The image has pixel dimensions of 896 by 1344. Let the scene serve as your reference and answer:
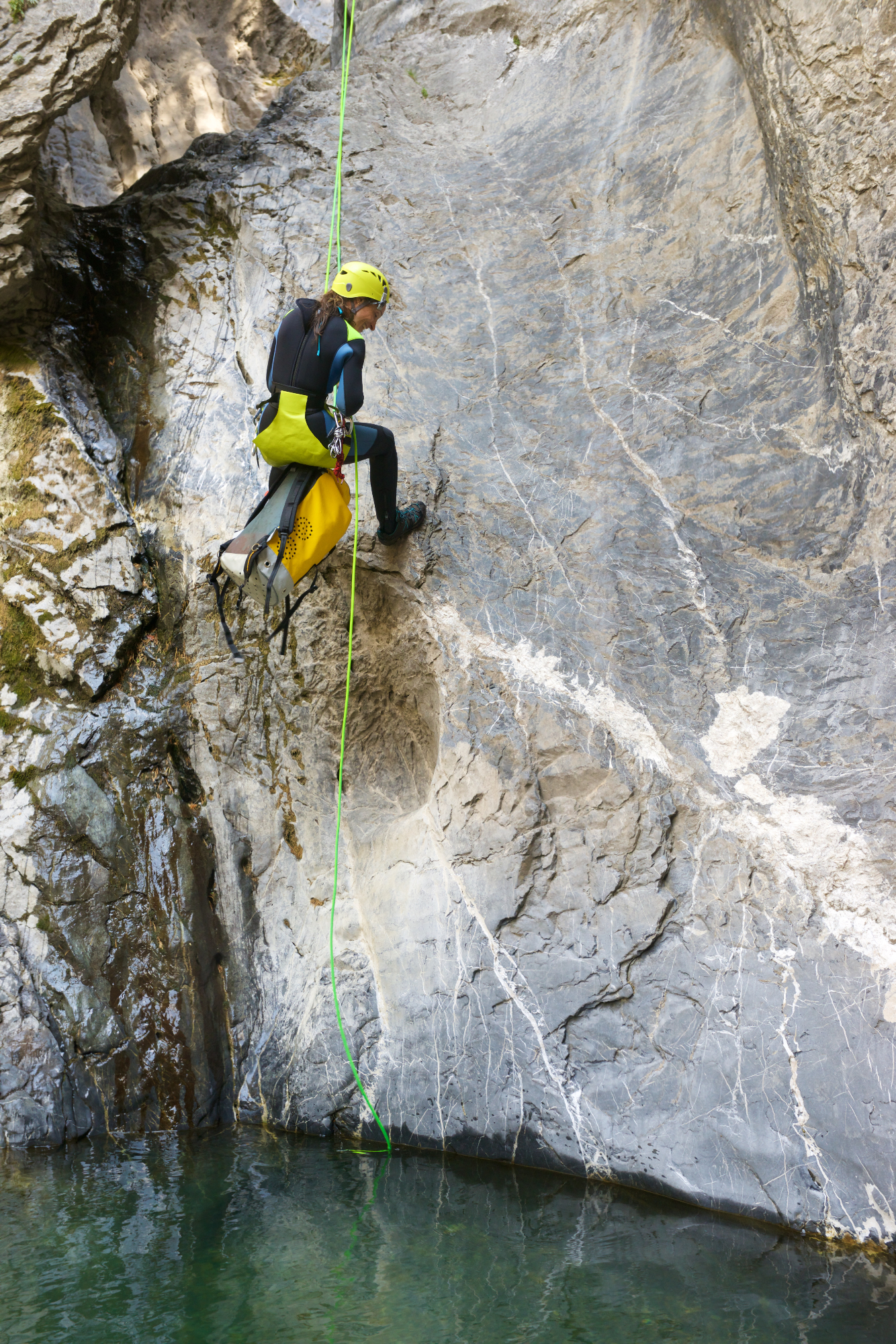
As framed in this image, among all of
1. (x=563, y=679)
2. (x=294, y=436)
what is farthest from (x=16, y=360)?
(x=563, y=679)

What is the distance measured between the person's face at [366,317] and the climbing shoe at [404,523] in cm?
92

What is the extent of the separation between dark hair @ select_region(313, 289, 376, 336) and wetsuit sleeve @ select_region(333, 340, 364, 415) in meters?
0.13

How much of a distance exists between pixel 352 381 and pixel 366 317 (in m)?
0.42

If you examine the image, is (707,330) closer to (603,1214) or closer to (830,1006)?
(830,1006)

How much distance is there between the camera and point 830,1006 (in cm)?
350

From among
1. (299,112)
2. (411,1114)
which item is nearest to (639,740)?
(411,1114)

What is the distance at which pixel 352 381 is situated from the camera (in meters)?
3.79

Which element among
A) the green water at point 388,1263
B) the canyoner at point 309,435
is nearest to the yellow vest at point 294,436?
the canyoner at point 309,435

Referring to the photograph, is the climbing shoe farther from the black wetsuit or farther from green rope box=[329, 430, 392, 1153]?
the black wetsuit

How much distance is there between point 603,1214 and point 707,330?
4.26 meters

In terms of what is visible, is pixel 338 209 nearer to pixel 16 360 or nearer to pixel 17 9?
pixel 17 9

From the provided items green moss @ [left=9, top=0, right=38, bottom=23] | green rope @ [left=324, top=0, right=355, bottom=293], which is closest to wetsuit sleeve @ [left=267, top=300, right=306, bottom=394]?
green rope @ [left=324, top=0, right=355, bottom=293]

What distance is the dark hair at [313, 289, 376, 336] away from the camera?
3.80 meters

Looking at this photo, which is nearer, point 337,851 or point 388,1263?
point 388,1263
